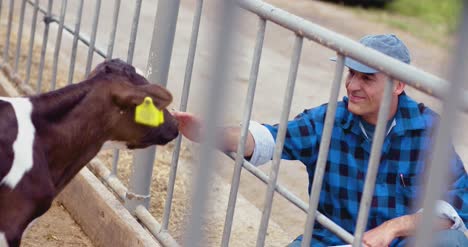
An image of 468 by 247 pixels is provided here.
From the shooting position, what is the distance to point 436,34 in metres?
12.2

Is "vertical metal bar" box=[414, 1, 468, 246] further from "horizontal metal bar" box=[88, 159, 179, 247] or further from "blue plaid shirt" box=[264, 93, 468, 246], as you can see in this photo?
"horizontal metal bar" box=[88, 159, 179, 247]

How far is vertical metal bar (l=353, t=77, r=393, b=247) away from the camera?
2566 mm

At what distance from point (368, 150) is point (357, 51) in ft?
2.16

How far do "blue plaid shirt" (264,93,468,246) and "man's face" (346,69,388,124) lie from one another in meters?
0.07

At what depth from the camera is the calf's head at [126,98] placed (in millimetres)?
3139

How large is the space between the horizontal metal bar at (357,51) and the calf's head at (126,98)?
0.45m

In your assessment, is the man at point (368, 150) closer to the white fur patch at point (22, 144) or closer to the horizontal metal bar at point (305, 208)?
the horizontal metal bar at point (305, 208)

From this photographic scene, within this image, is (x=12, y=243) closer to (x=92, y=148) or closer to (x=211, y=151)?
(x=92, y=148)

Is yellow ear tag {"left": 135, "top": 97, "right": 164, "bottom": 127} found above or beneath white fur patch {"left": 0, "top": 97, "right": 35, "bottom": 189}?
above

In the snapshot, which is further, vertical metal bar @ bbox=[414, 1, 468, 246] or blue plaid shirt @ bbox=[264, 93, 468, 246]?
blue plaid shirt @ bbox=[264, 93, 468, 246]

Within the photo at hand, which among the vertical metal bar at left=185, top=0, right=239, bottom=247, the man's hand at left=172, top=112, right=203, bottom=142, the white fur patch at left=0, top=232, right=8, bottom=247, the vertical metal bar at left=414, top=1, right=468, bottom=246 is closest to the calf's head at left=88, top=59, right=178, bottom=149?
the man's hand at left=172, top=112, right=203, bottom=142

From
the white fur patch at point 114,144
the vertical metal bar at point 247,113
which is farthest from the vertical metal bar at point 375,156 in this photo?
the white fur patch at point 114,144

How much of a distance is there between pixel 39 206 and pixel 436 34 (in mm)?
9908

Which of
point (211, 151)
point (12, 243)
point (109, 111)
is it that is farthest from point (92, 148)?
point (211, 151)
